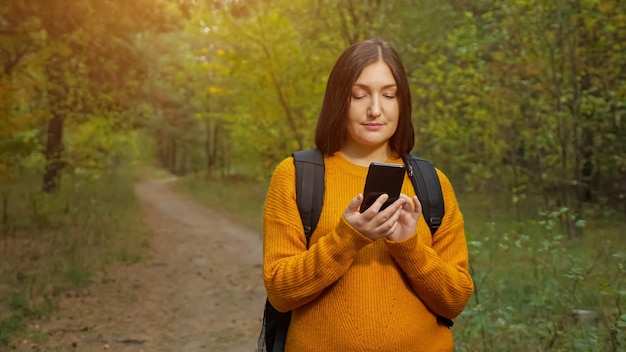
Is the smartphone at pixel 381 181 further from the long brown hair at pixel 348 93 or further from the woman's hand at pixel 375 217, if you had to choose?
the long brown hair at pixel 348 93

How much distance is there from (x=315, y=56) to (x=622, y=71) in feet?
20.0

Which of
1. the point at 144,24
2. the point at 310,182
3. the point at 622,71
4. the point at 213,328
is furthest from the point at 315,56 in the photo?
the point at 310,182

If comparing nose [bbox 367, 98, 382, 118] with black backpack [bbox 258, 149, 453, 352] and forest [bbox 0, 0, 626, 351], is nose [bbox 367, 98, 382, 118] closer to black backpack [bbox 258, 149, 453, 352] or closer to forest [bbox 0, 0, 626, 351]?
black backpack [bbox 258, 149, 453, 352]

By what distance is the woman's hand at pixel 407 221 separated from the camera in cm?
193

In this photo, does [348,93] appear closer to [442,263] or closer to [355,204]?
[355,204]

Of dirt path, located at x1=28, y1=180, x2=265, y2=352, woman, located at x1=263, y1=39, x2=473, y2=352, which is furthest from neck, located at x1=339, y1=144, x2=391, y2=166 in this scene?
dirt path, located at x1=28, y1=180, x2=265, y2=352

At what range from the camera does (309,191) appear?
6.73 feet

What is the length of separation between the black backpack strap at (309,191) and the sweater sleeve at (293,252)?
18 millimetres

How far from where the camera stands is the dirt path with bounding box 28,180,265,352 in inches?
273

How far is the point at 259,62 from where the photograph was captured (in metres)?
14.1

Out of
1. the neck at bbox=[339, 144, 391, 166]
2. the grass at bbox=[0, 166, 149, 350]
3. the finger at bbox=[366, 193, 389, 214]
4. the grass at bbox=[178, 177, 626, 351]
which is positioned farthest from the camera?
the grass at bbox=[0, 166, 149, 350]

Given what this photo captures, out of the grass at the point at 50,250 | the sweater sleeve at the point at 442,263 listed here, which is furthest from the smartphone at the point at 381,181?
the grass at the point at 50,250

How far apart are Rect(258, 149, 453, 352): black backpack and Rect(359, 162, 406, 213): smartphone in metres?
0.22

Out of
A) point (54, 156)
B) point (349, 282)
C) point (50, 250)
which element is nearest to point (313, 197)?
point (349, 282)
